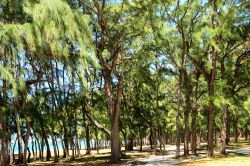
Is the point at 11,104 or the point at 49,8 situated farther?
the point at 11,104

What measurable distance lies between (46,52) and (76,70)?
79.7 inches

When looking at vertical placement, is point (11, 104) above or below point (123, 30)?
below

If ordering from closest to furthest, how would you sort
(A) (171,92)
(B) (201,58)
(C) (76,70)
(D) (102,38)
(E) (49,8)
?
(E) (49,8) → (C) (76,70) → (D) (102,38) → (B) (201,58) → (A) (171,92)

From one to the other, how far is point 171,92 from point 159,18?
61.2ft

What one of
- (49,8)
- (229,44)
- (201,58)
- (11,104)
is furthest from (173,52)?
(49,8)

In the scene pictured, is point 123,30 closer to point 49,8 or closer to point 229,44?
point 229,44

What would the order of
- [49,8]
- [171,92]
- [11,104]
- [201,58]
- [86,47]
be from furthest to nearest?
[171,92], [201,58], [11,104], [86,47], [49,8]

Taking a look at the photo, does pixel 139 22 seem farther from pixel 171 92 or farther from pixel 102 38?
pixel 171 92

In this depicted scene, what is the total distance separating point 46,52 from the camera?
16.5 metres

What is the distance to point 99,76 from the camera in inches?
1303

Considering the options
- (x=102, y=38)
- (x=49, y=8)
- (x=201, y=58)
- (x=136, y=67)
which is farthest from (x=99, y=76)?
(x=49, y=8)

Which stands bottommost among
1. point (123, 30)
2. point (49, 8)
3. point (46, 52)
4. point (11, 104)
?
point (11, 104)

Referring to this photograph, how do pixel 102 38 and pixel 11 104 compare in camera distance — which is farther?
pixel 102 38

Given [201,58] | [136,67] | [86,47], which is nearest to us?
[86,47]
